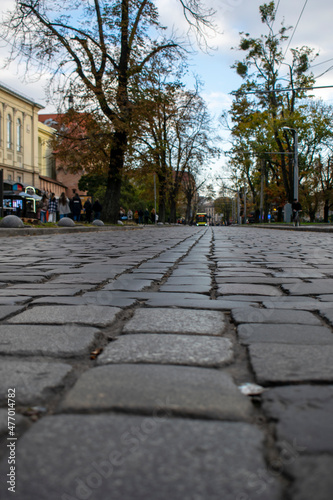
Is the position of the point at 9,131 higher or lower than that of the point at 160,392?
higher

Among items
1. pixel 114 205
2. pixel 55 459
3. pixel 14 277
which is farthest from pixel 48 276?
pixel 114 205

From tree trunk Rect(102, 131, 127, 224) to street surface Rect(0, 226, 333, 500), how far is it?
2191cm

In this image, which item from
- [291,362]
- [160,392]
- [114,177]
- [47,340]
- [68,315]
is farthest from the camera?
[114,177]

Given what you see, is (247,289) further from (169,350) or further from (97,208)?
(97,208)

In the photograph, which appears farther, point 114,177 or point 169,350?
point 114,177

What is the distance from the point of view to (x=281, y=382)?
1.64 meters

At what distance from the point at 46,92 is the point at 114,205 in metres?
6.68

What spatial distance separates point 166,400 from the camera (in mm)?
1435

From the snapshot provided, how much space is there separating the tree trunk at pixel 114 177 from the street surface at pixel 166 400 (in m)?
21.9

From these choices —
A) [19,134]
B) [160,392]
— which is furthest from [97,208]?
[19,134]

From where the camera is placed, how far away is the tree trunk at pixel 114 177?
2456cm

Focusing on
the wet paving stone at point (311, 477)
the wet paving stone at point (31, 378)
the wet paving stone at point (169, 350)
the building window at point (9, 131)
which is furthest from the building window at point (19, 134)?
the wet paving stone at point (311, 477)

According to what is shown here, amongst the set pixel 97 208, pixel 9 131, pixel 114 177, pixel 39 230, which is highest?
pixel 9 131

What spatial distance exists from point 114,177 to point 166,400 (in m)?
23.8
